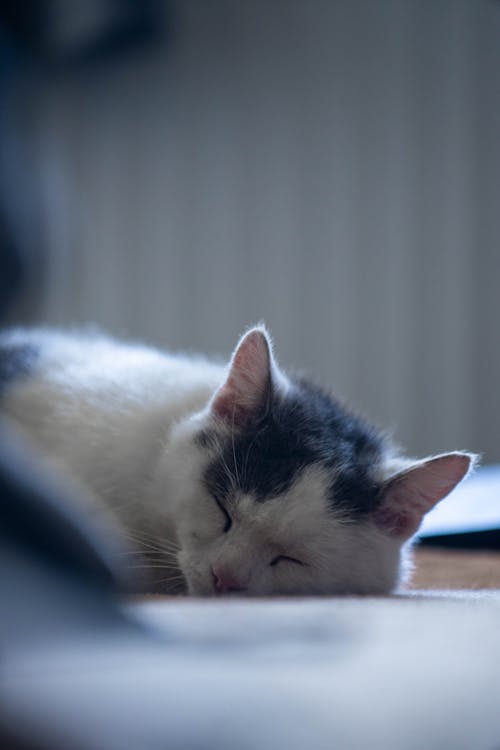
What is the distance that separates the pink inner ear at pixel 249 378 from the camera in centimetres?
128

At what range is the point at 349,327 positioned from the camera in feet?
9.85

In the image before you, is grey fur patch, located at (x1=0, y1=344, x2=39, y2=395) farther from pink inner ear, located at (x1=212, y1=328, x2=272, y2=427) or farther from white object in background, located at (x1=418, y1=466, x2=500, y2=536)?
white object in background, located at (x1=418, y1=466, x2=500, y2=536)

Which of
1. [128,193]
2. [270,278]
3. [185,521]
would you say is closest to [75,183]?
[128,193]

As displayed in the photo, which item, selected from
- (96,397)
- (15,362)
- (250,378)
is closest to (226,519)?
(250,378)

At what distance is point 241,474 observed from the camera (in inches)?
47.3

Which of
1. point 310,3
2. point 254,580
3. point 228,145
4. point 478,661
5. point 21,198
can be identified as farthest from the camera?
point 228,145

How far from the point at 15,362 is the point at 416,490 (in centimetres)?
77

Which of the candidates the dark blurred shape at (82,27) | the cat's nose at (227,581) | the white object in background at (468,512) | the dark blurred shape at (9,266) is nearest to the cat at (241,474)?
the cat's nose at (227,581)

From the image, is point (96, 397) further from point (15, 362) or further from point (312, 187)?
point (312, 187)

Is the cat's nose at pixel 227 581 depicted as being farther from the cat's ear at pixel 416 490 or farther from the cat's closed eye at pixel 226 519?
the cat's ear at pixel 416 490

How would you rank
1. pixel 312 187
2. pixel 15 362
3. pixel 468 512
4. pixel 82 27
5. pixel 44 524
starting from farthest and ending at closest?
1. pixel 312 187
2. pixel 82 27
3. pixel 468 512
4. pixel 15 362
5. pixel 44 524

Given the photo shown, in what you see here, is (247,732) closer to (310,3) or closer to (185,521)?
(185,521)

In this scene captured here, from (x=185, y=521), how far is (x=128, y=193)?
7.25 ft

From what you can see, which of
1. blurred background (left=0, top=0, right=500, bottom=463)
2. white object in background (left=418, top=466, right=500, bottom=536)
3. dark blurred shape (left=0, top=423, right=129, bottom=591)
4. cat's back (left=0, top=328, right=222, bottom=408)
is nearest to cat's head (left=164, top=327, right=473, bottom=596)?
cat's back (left=0, top=328, right=222, bottom=408)
